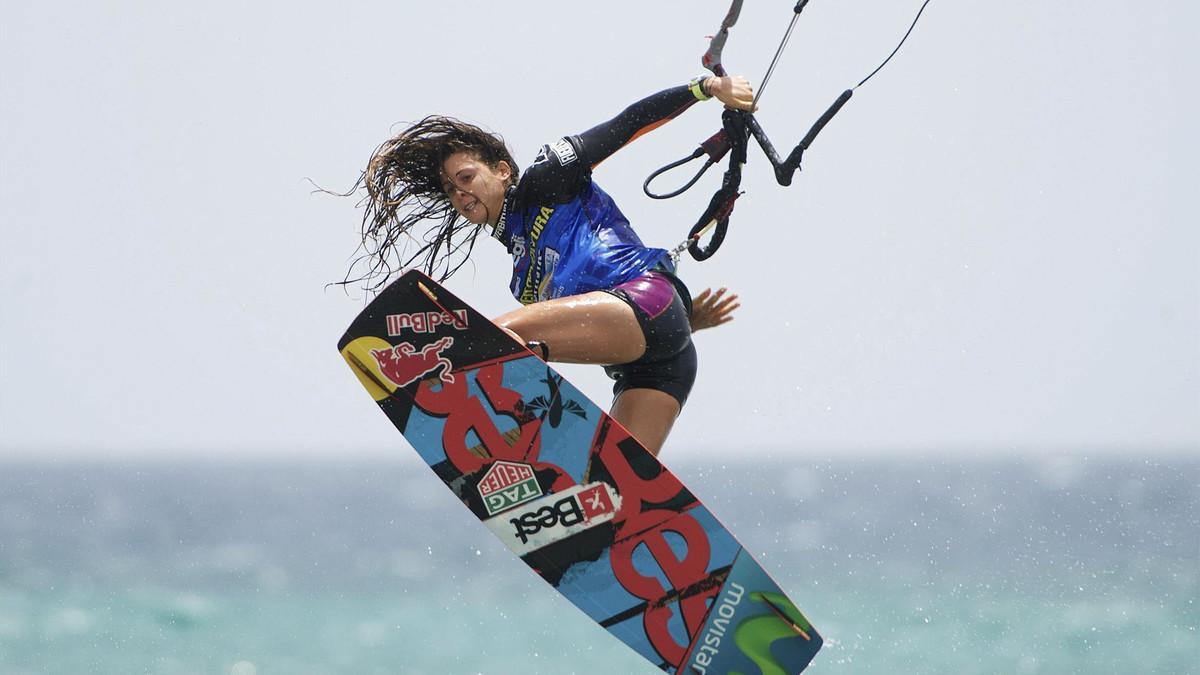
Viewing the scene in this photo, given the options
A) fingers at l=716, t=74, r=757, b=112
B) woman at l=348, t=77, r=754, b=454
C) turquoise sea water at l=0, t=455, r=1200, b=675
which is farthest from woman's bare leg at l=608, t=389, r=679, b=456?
turquoise sea water at l=0, t=455, r=1200, b=675

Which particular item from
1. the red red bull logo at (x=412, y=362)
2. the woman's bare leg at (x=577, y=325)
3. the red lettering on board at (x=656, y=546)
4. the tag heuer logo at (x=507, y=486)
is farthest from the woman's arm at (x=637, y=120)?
the tag heuer logo at (x=507, y=486)

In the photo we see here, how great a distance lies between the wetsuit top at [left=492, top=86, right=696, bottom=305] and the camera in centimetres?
631

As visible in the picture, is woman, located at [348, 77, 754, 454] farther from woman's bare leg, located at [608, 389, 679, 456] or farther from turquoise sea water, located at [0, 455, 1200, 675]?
turquoise sea water, located at [0, 455, 1200, 675]

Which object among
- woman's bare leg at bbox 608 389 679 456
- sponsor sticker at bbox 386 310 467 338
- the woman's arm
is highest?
the woman's arm

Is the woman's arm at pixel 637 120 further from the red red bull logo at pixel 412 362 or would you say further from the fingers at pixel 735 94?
the red red bull logo at pixel 412 362

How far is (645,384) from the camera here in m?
6.46

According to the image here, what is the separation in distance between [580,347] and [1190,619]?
20.1 m

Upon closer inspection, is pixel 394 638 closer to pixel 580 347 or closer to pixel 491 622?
pixel 491 622

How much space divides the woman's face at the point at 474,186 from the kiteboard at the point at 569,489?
71cm

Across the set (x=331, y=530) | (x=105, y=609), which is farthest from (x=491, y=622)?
(x=331, y=530)

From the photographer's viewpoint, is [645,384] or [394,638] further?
[394,638]

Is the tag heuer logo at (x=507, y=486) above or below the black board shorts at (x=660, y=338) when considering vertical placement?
below

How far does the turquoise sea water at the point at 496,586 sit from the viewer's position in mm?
20547

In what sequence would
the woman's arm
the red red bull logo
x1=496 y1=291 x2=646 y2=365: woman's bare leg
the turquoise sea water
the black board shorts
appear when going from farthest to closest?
the turquoise sea water, the woman's arm, the black board shorts, the red red bull logo, x1=496 y1=291 x2=646 y2=365: woman's bare leg
